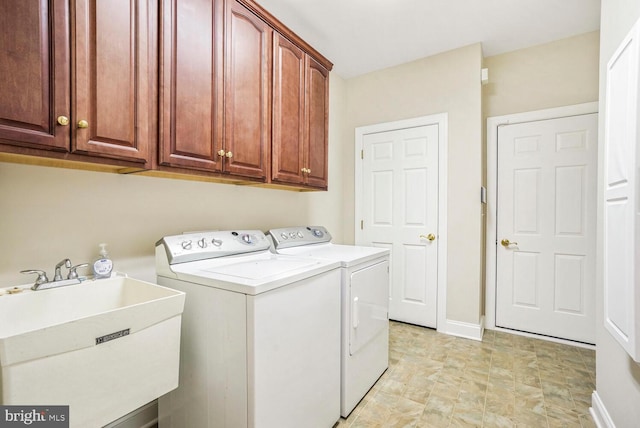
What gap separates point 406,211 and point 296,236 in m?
1.38

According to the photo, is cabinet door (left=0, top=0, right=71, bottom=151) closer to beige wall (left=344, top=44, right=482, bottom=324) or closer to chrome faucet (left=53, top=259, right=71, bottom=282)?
chrome faucet (left=53, top=259, right=71, bottom=282)

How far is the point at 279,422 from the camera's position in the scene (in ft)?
4.21

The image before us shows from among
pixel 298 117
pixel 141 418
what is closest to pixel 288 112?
pixel 298 117

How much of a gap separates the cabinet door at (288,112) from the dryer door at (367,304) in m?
0.82

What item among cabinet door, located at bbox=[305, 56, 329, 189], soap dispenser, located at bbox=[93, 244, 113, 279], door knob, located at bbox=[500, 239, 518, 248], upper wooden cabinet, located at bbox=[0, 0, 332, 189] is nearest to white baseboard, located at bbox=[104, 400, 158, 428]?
soap dispenser, located at bbox=[93, 244, 113, 279]

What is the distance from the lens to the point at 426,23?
244cm

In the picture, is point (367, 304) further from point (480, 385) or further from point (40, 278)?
point (40, 278)

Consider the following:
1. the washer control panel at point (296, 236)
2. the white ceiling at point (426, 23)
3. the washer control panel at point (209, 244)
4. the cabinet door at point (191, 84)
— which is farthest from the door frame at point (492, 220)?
the cabinet door at point (191, 84)

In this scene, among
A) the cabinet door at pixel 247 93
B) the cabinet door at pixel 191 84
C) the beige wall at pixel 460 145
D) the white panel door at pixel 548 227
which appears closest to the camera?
the cabinet door at pixel 191 84

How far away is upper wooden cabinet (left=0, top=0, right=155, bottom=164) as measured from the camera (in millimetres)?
935

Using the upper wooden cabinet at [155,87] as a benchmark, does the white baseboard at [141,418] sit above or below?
below

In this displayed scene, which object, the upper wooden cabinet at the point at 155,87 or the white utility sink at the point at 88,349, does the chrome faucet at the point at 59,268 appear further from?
the upper wooden cabinet at the point at 155,87

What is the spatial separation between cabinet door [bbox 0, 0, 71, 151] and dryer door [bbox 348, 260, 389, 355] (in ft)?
4.87

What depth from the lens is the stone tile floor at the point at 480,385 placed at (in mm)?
1713
